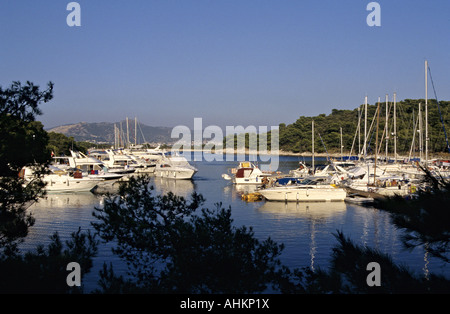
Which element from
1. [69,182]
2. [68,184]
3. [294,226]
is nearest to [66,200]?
[68,184]

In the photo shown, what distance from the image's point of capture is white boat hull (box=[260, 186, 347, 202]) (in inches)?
1298

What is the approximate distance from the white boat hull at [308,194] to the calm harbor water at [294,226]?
0.61 meters

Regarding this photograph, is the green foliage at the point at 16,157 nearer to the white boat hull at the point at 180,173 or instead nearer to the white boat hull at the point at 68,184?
the white boat hull at the point at 68,184

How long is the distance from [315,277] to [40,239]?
1682 centimetres

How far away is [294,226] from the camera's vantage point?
2467 centimetres

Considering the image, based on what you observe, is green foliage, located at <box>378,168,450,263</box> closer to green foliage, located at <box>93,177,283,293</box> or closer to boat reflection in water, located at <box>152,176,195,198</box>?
green foliage, located at <box>93,177,283,293</box>

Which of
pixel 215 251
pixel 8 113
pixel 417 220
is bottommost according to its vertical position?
pixel 215 251

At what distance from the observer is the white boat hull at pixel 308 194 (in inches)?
1298

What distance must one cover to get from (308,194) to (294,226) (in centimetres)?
882

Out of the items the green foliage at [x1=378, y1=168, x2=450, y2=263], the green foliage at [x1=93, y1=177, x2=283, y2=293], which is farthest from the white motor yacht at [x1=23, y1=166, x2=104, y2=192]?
the green foliage at [x1=378, y1=168, x2=450, y2=263]

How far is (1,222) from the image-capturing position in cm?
862
